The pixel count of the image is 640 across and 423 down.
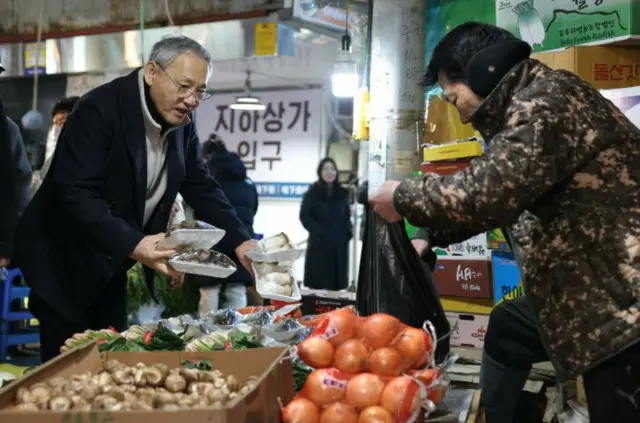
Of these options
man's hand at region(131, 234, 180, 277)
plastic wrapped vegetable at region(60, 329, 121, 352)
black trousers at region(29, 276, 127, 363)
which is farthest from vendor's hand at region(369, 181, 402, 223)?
black trousers at region(29, 276, 127, 363)

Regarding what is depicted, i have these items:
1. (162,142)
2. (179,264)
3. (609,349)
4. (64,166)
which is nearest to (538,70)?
(609,349)

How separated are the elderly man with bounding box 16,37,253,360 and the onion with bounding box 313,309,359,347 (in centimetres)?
79

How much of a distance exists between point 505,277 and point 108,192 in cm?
258

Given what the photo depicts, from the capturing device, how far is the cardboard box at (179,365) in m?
1.67

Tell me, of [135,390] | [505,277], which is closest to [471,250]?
[505,277]

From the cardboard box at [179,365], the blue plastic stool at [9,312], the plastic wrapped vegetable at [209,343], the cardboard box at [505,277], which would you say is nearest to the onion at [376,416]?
the cardboard box at [179,365]

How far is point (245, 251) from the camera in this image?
125 inches

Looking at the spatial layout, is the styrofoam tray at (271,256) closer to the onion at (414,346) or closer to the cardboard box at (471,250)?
the onion at (414,346)

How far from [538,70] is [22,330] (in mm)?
6250

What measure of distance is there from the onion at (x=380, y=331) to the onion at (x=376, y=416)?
8.4 inches

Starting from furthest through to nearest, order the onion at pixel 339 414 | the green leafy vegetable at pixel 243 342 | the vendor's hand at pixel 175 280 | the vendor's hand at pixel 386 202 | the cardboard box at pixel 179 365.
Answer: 1. the vendor's hand at pixel 175 280
2. the green leafy vegetable at pixel 243 342
3. the vendor's hand at pixel 386 202
4. the onion at pixel 339 414
5. the cardboard box at pixel 179 365

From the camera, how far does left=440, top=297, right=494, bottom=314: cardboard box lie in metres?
4.75

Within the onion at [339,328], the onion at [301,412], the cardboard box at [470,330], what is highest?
the onion at [339,328]

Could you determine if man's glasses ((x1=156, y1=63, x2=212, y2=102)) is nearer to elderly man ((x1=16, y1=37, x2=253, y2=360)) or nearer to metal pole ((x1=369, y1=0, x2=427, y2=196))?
elderly man ((x1=16, y1=37, x2=253, y2=360))
